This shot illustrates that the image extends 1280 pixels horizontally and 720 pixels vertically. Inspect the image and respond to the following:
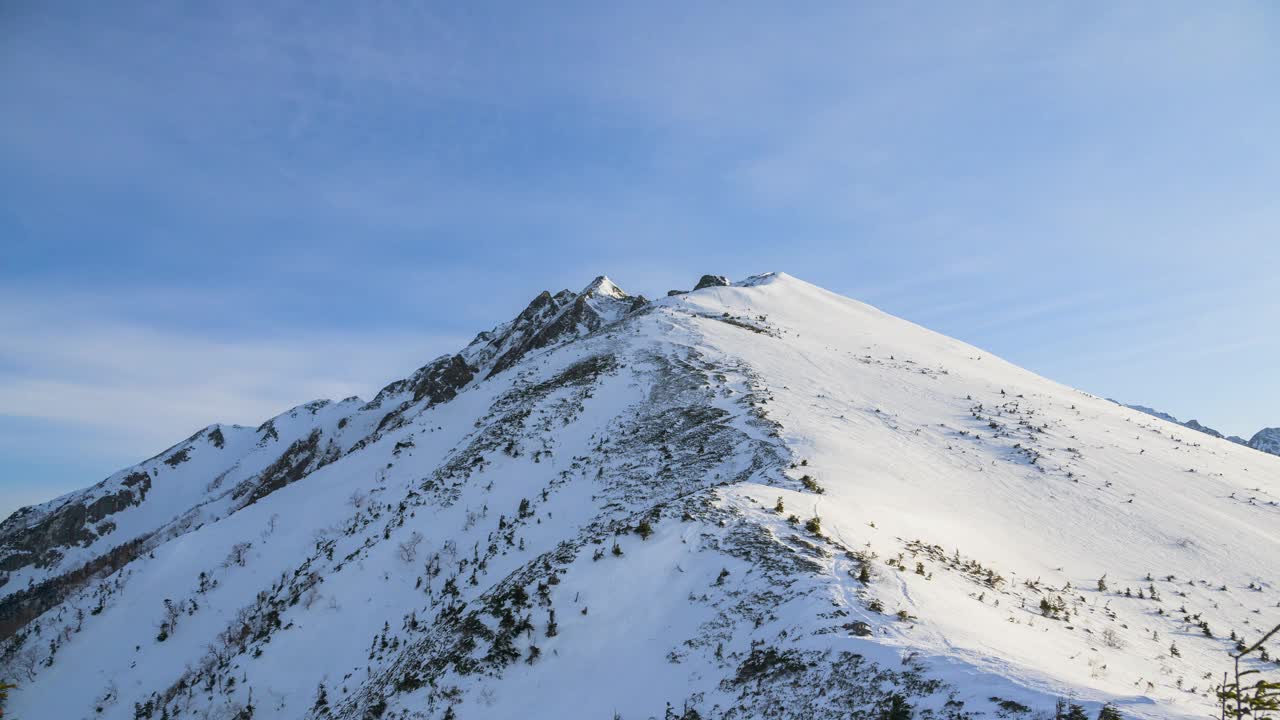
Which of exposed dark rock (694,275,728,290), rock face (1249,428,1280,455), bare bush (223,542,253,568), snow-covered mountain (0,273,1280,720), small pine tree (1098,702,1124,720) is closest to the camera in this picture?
small pine tree (1098,702,1124,720)

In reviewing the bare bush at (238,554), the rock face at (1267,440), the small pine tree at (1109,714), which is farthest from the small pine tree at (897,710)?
the rock face at (1267,440)

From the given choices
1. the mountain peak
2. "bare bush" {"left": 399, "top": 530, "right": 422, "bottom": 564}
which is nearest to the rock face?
the mountain peak

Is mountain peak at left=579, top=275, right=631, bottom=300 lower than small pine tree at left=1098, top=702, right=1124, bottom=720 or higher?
higher

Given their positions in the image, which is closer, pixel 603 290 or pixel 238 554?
pixel 238 554

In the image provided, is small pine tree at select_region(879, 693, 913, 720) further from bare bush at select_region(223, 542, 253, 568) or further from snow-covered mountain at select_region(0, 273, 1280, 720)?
bare bush at select_region(223, 542, 253, 568)

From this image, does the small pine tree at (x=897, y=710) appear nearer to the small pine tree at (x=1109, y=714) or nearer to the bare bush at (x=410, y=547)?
the small pine tree at (x=1109, y=714)

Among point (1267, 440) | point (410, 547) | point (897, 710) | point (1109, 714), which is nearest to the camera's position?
point (1109, 714)

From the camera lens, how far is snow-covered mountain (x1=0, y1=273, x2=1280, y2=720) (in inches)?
442

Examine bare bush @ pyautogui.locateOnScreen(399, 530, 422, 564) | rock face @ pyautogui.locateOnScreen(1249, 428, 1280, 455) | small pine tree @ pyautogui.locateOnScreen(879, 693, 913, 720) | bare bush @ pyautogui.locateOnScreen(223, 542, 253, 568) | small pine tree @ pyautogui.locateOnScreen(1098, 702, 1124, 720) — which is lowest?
bare bush @ pyautogui.locateOnScreen(223, 542, 253, 568)

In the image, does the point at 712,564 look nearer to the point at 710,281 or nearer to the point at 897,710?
the point at 897,710

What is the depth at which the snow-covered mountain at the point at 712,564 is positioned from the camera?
1123 cm

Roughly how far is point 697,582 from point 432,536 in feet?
42.4

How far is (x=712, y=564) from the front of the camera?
14281 mm

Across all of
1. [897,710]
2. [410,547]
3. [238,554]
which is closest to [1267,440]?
[897,710]
